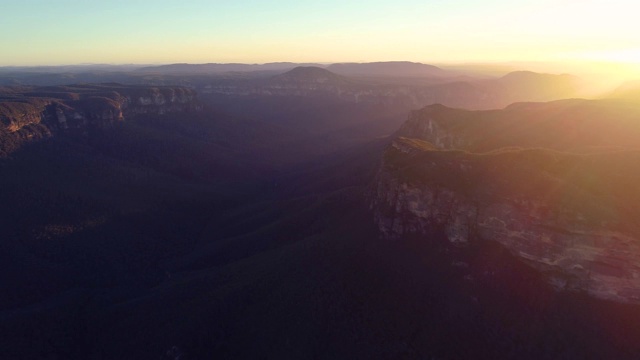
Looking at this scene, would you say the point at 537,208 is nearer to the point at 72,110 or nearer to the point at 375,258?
the point at 375,258

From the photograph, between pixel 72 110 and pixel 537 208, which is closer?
pixel 537 208

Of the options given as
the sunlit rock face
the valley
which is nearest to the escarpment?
the valley

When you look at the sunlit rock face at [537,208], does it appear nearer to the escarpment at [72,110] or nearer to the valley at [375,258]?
the valley at [375,258]

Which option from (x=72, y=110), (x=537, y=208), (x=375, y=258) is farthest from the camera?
(x=72, y=110)

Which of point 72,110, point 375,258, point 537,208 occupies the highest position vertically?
point 537,208

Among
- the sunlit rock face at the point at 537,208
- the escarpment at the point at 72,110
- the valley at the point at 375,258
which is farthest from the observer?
the escarpment at the point at 72,110

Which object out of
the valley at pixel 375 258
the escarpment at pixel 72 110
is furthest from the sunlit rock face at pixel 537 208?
the escarpment at pixel 72 110

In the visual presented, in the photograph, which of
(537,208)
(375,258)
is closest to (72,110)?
(375,258)
